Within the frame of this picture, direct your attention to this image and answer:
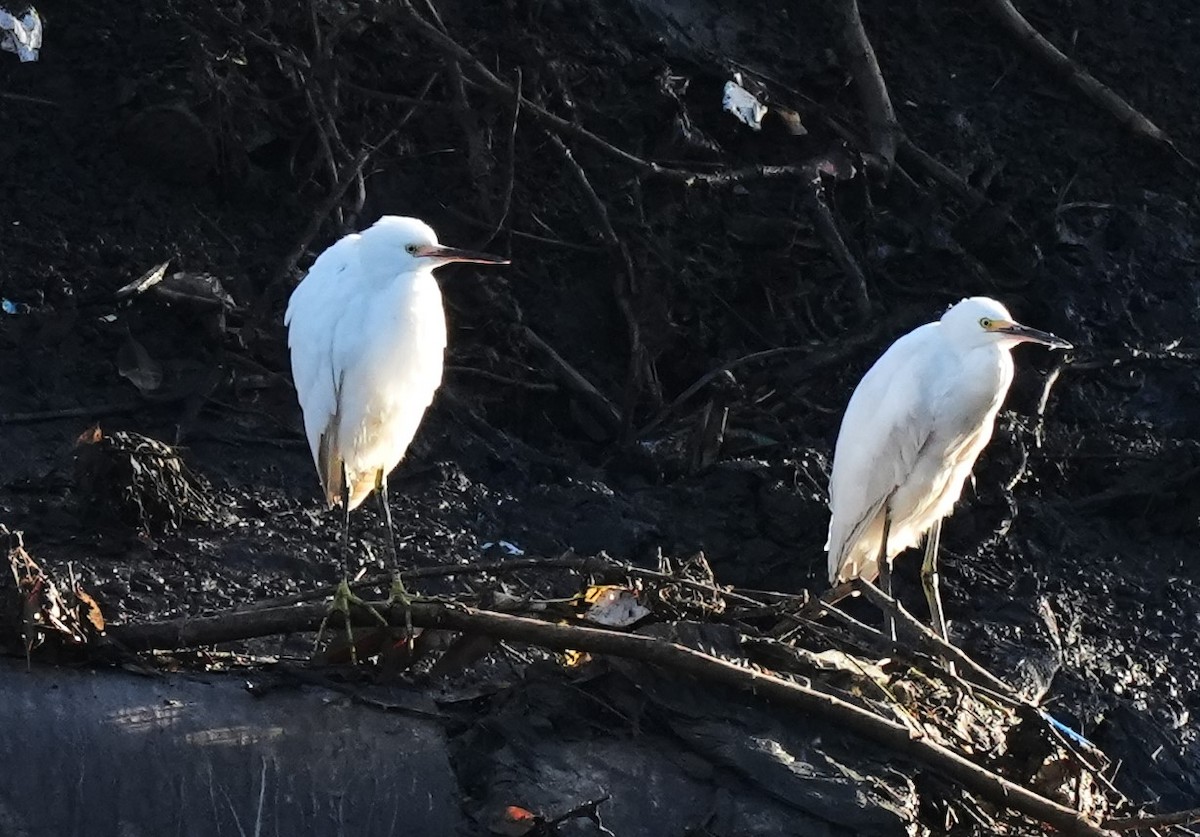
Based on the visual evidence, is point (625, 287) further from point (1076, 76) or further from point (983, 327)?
point (1076, 76)

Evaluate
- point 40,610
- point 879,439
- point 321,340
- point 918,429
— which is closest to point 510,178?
point 879,439

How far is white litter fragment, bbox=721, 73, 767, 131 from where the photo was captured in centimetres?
799

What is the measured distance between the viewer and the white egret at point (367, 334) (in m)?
4.55

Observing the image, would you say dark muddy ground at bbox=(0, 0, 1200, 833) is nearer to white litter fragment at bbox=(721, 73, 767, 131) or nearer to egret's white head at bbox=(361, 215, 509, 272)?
white litter fragment at bbox=(721, 73, 767, 131)

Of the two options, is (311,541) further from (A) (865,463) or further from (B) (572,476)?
(A) (865,463)

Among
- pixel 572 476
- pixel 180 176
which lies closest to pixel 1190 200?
pixel 572 476

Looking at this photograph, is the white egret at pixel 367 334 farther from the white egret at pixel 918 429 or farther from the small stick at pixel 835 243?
the small stick at pixel 835 243

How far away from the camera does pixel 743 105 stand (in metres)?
8.02

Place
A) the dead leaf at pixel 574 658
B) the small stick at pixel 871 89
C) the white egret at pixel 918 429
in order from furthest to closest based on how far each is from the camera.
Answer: the small stick at pixel 871 89
the white egret at pixel 918 429
the dead leaf at pixel 574 658

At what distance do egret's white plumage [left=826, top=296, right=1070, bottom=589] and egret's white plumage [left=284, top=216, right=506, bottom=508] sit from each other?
1.53m

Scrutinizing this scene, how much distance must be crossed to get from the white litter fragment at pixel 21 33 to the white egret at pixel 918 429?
12.6ft

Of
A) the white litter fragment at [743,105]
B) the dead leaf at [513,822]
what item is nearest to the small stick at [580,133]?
the white litter fragment at [743,105]

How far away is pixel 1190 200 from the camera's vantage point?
29.3 ft

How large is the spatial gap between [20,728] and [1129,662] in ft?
14.6
